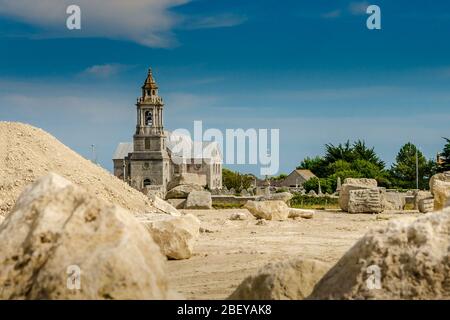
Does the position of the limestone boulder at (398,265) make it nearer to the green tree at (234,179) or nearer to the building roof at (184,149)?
the green tree at (234,179)

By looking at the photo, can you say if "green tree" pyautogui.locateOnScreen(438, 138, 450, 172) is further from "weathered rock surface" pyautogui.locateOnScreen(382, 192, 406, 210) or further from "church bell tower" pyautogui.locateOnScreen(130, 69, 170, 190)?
"church bell tower" pyautogui.locateOnScreen(130, 69, 170, 190)

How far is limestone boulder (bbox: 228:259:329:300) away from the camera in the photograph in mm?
6867

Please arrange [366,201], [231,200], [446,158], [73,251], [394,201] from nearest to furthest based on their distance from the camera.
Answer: [73,251] → [366,201] → [394,201] → [231,200] → [446,158]

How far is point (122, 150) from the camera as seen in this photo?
364 feet

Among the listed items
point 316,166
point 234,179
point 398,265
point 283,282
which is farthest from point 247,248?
point 234,179

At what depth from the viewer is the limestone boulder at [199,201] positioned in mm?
32625

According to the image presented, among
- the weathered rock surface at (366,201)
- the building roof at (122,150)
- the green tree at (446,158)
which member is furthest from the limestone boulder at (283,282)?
the building roof at (122,150)

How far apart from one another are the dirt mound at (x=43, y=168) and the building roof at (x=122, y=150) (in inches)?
3351

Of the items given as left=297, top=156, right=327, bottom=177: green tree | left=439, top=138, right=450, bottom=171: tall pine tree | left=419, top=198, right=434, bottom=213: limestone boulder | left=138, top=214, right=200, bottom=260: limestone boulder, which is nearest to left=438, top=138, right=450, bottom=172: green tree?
left=439, top=138, right=450, bottom=171: tall pine tree

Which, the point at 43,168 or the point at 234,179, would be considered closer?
the point at 43,168

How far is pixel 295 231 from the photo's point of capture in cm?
1922

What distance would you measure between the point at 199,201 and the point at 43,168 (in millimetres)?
12654

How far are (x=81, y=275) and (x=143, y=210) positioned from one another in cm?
1551
